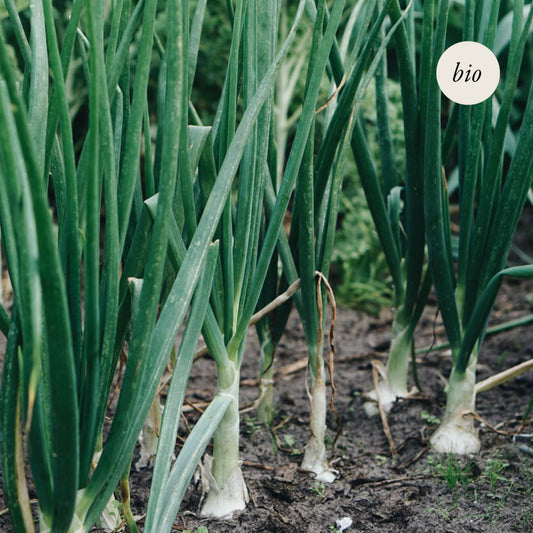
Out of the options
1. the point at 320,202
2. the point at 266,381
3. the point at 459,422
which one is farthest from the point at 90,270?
the point at 459,422

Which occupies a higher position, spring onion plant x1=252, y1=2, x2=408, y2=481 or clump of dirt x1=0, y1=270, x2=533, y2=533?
spring onion plant x1=252, y1=2, x2=408, y2=481

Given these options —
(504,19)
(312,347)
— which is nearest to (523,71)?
(504,19)

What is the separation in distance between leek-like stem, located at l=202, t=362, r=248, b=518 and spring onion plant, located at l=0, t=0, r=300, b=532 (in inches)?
3.8

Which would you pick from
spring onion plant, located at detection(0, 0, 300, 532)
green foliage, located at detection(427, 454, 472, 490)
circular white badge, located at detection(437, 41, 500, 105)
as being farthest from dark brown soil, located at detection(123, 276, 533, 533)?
circular white badge, located at detection(437, 41, 500, 105)

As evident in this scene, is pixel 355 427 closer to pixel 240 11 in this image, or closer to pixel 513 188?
pixel 513 188

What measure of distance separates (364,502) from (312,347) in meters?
0.24

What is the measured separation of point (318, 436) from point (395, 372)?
32 centimetres

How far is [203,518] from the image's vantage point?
3.01 feet

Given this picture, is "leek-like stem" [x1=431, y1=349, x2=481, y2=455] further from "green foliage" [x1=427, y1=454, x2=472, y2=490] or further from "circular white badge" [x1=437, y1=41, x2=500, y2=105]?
"circular white badge" [x1=437, y1=41, x2=500, y2=105]

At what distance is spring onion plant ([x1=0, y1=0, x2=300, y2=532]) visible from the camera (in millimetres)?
578

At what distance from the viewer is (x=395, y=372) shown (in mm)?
1310

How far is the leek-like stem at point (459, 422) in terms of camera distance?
1122 mm

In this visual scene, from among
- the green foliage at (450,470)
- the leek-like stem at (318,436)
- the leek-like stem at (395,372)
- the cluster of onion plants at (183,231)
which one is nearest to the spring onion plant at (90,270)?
the cluster of onion plants at (183,231)

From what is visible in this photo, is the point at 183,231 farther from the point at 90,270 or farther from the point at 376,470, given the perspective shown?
the point at 376,470
